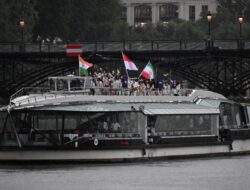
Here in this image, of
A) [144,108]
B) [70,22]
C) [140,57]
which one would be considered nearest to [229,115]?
[144,108]

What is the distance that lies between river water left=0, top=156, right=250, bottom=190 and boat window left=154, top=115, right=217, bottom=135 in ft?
5.06

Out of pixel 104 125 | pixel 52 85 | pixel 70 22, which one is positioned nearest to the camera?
pixel 104 125

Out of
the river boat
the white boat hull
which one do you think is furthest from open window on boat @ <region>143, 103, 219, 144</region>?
the white boat hull

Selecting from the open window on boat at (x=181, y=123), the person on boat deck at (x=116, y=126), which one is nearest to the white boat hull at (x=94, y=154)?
the open window on boat at (x=181, y=123)

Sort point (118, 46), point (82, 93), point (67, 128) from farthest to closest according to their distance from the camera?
point (118, 46) → point (82, 93) → point (67, 128)

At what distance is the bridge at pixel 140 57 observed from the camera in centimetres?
11962

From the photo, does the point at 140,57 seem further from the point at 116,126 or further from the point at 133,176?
the point at 133,176

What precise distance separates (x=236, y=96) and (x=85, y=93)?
58.7 m

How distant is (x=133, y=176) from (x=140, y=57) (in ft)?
171

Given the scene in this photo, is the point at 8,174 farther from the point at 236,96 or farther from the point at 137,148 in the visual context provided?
the point at 236,96

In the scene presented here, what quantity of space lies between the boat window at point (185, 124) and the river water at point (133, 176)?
60.7 inches

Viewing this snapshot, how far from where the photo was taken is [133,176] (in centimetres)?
6969

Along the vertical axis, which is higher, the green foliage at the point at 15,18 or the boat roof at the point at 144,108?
the green foliage at the point at 15,18

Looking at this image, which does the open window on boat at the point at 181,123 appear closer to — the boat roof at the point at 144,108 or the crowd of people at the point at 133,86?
the boat roof at the point at 144,108
